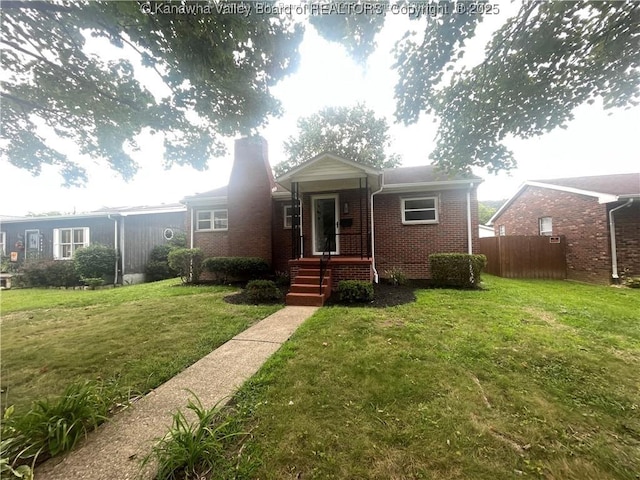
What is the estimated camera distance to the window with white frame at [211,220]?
449 inches

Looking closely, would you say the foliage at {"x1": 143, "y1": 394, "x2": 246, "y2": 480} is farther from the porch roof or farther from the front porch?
the porch roof

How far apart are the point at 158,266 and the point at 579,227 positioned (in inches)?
768

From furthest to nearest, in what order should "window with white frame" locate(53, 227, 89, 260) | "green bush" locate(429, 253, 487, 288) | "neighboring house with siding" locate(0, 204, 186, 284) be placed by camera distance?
"window with white frame" locate(53, 227, 89, 260) → "neighboring house with siding" locate(0, 204, 186, 284) → "green bush" locate(429, 253, 487, 288)

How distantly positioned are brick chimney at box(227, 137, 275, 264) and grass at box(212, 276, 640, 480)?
6.28m

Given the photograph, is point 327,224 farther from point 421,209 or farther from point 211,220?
point 211,220

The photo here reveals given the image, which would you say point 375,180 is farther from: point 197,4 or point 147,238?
point 147,238

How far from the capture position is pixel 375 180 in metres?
8.49

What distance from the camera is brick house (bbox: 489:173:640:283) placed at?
9.12 m

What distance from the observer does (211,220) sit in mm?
11453

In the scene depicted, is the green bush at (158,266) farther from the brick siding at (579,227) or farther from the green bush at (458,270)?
the brick siding at (579,227)

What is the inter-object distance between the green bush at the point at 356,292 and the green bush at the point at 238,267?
13.6 ft

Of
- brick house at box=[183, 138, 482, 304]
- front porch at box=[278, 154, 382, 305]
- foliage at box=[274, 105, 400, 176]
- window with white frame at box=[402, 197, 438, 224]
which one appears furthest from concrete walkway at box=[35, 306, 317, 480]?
foliage at box=[274, 105, 400, 176]

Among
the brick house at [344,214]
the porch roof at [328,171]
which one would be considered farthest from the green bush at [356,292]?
the porch roof at [328,171]

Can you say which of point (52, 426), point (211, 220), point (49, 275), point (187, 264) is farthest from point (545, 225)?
point (49, 275)
